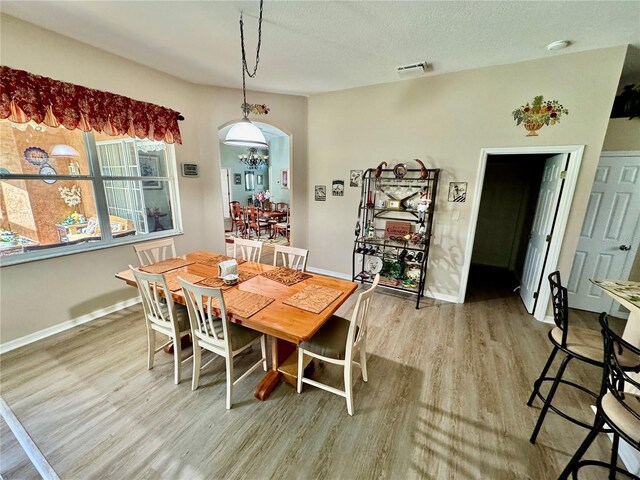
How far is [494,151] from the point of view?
9.70 ft

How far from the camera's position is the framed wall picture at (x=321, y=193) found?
411 cm

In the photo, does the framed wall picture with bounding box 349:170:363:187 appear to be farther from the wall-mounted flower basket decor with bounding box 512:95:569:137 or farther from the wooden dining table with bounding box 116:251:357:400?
the wooden dining table with bounding box 116:251:357:400

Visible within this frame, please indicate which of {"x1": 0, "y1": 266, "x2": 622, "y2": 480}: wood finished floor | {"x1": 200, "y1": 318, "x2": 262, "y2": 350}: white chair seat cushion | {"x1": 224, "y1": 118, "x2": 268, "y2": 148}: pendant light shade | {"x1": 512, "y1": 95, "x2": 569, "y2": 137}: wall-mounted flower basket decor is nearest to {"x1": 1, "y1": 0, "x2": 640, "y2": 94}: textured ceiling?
{"x1": 512, "y1": 95, "x2": 569, "y2": 137}: wall-mounted flower basket decor

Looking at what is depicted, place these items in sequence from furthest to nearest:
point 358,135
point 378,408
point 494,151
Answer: point 358,135 → point 494,151 → point 378,408

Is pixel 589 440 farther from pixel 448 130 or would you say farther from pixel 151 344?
pixel 448 130

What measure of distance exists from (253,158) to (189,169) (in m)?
4.64

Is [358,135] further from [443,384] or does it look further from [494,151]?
[443,384]

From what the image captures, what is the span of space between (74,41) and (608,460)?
5.28 meters

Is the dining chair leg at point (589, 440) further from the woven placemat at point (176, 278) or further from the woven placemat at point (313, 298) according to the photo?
the woven placemat at point (176, 278)

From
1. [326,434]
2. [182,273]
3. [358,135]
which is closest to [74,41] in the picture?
[182,273]

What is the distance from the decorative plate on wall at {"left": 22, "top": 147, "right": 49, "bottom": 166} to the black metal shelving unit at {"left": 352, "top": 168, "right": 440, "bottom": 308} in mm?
3422

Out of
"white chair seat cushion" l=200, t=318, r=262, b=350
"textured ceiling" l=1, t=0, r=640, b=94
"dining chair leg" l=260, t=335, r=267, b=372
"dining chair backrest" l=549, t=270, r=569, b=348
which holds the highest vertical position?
"textured ceiling" l=1, t=0, r=640, b=94

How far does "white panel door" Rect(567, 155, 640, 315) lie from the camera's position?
9.30 feet

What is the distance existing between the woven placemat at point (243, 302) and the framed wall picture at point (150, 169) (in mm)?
2351
